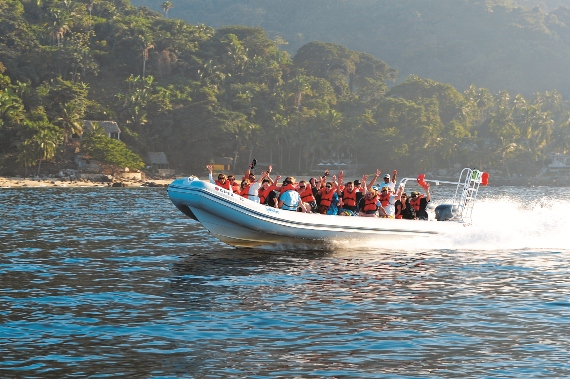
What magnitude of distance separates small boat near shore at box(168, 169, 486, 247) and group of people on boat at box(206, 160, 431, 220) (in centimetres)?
46

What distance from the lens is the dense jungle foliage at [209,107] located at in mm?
76938

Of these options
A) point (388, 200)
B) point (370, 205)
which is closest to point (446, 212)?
point (388, 200)

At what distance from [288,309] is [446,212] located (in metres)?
10.2

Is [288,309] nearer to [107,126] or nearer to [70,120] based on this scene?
[70,120]

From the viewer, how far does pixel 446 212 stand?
21969 millimetres

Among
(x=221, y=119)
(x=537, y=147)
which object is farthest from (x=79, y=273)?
(x=537, y=147)

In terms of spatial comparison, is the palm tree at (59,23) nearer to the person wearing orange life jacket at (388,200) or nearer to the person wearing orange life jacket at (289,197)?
the person wearing orange life jacket at (388,200)

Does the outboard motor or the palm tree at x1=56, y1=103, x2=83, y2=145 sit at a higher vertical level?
the palm tree at x1=56, y1=103, x2=83, y2=145

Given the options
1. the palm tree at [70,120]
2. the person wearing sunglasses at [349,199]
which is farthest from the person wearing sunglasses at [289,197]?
the palm tree at [70,120]

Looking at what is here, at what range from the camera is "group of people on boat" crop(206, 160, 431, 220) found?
63.4 ft

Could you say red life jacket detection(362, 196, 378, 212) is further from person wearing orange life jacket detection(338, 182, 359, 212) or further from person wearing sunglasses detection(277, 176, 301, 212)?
person wearing sunglasses detection(277, 176, 301, 212)

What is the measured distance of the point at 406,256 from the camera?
781 inches

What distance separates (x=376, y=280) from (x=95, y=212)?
79.6 ft

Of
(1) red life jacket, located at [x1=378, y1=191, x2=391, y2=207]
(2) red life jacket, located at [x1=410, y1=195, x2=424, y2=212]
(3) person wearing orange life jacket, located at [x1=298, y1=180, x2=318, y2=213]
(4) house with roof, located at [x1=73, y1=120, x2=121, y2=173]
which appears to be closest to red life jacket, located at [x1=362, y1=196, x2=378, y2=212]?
(1) red life jacket, located at [x1=378, y1=191, x2=391, y2=207]
